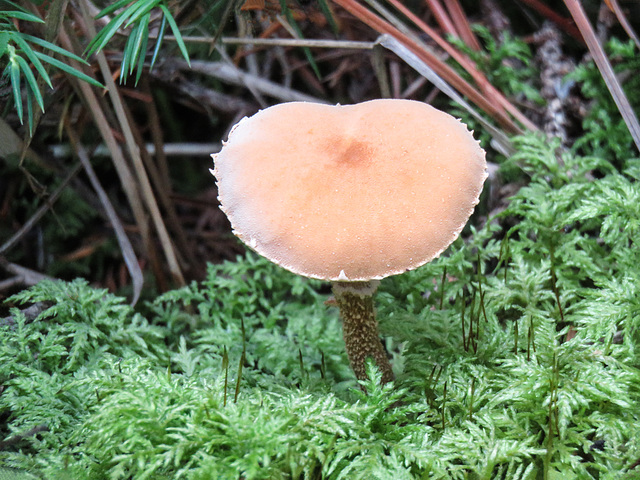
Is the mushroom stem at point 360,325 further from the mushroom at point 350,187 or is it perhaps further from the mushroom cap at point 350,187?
the mushroom cap at point 350,187

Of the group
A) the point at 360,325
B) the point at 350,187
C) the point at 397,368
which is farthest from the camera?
the point at 397,368

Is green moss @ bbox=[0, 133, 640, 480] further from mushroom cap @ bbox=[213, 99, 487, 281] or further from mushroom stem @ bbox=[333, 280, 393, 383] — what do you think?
mushroom cap @ bbox=[213, 99, 487, 281]

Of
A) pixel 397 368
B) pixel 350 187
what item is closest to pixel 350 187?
pixel 350 187

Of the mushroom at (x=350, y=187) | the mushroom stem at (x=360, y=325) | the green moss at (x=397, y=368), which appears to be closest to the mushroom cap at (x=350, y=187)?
the mushroom at (x=350, y=187)

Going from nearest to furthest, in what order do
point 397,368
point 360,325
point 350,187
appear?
point 350,187, point 360,325, point 397,368

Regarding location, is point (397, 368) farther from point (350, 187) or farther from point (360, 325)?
point (350, 187)

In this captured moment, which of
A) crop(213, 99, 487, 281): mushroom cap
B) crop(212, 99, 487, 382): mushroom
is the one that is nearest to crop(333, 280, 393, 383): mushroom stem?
crop(212, 99, 487, 382): mushroom

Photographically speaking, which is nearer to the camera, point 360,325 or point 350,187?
point 350,187

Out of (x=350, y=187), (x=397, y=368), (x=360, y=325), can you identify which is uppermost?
(x=350, y=187)

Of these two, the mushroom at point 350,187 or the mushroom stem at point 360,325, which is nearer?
the mushroom at point 350,187
